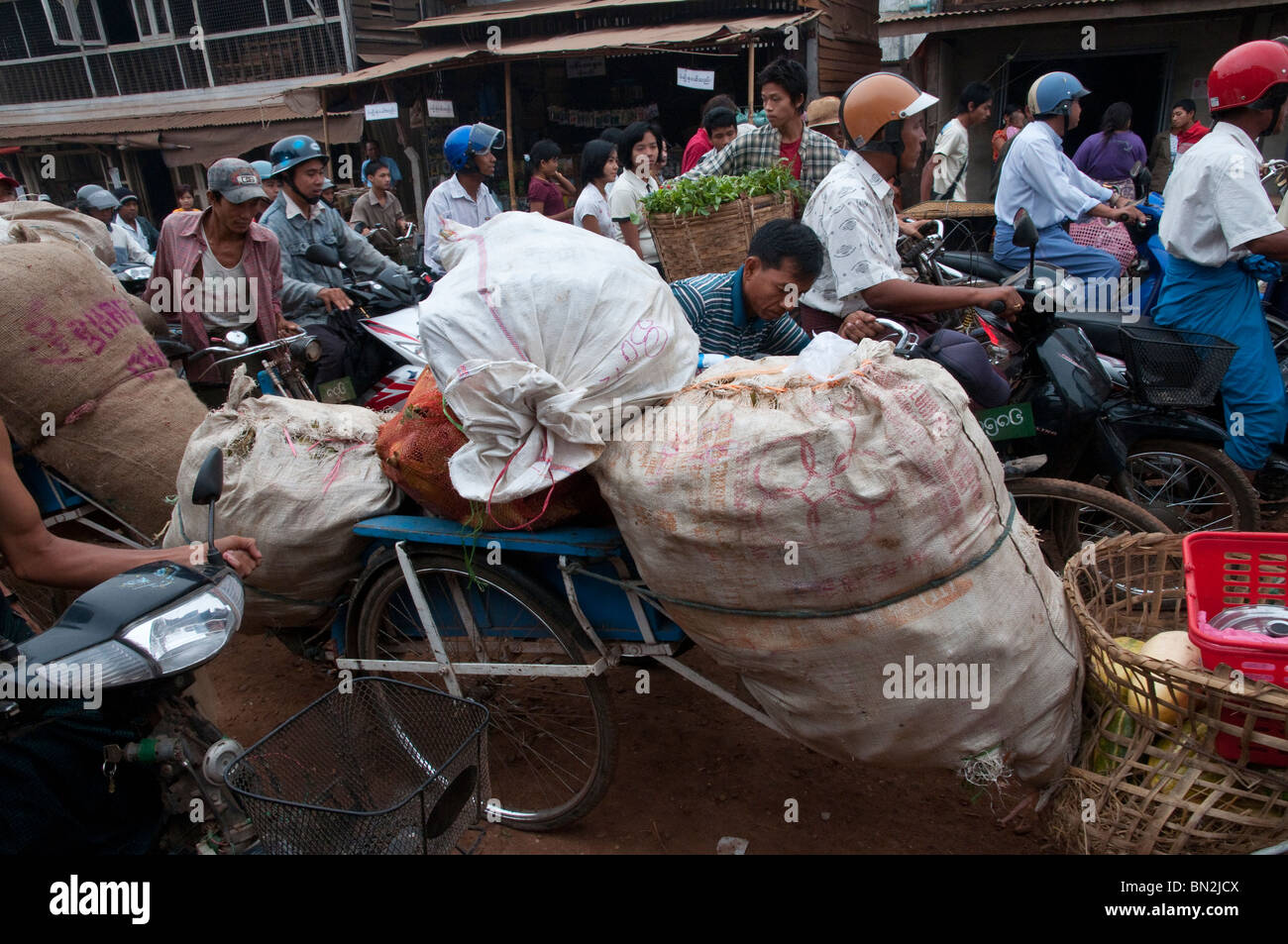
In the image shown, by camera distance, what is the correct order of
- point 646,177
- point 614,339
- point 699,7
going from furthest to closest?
point 699,7 < point 646,177 < point 614,339

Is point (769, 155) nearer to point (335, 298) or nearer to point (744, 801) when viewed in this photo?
point (335, 298)

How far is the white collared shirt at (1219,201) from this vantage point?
131 inches

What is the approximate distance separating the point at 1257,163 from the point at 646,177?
158 inches

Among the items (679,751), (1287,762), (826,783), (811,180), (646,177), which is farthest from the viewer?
(646,177)

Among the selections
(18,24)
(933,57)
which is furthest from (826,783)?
(18,24)

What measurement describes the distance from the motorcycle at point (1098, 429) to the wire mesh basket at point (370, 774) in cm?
228

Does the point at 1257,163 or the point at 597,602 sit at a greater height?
the point at 1257,163

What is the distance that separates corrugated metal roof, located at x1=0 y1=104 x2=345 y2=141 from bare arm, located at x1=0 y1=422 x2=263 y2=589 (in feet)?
44.6

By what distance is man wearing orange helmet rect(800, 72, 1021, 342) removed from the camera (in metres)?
3.28

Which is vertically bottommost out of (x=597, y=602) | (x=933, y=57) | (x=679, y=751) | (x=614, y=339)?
(x=679, y=751)

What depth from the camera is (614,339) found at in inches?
85.7

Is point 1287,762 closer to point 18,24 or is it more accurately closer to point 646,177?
point 646,177

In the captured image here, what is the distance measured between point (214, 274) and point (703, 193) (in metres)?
2.44

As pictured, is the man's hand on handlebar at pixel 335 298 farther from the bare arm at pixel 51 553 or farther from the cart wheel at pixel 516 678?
the bare arm at pixel 51 553
